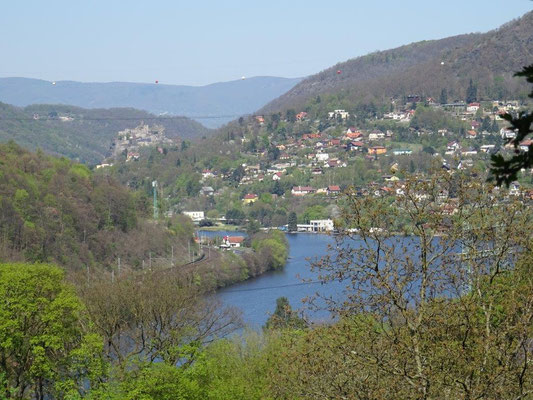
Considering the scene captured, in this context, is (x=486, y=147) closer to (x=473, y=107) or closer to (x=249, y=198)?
(x=473, y=107)

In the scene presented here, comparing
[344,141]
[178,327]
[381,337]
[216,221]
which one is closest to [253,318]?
[178,327]

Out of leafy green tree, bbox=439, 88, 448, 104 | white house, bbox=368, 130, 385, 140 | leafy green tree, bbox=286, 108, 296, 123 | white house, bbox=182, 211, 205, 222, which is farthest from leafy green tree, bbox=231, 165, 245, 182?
leafy green tree, bbox=439, 88, 448, 104

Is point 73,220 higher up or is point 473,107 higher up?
point 473,107

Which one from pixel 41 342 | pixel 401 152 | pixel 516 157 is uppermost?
pixel 516 157

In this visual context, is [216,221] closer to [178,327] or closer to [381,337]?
[178,327]

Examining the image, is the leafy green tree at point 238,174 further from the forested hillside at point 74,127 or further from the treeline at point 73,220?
the forested hillside at point 74,127

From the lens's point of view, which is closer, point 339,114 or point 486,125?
point 486,125

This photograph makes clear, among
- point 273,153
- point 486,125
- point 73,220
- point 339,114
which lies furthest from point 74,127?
point 73,220
